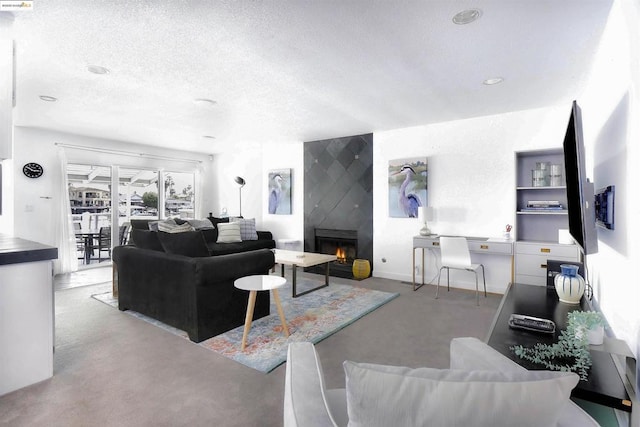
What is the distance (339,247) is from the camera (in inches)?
226

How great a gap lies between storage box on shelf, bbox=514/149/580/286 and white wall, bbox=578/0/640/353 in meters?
1.09

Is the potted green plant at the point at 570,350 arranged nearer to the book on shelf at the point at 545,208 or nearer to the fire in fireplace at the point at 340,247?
the book on shelf at the point at 545,208

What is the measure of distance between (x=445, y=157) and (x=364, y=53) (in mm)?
2574

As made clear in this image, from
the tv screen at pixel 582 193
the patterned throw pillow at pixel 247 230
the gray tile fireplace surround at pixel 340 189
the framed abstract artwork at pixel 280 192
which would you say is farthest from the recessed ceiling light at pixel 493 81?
the patterned throw pillow at pixel 247 230

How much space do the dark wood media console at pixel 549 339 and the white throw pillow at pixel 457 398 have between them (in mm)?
658

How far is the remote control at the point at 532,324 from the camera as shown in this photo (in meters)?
1.56

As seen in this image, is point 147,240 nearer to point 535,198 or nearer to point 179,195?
point 179,195

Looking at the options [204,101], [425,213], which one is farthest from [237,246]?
[425,213]

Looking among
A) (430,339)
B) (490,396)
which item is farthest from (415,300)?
(490,396)

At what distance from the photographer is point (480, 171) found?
14.0 feet

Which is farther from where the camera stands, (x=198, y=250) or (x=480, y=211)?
(x=480, y=211)

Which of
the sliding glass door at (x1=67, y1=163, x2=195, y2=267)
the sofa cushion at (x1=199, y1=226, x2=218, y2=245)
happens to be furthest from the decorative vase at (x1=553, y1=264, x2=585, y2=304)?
the sliding glass door at (x1=67, y1=163, x2=195, y2=267)

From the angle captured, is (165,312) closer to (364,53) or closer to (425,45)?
(364,53)

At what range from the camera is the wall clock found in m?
4.95
